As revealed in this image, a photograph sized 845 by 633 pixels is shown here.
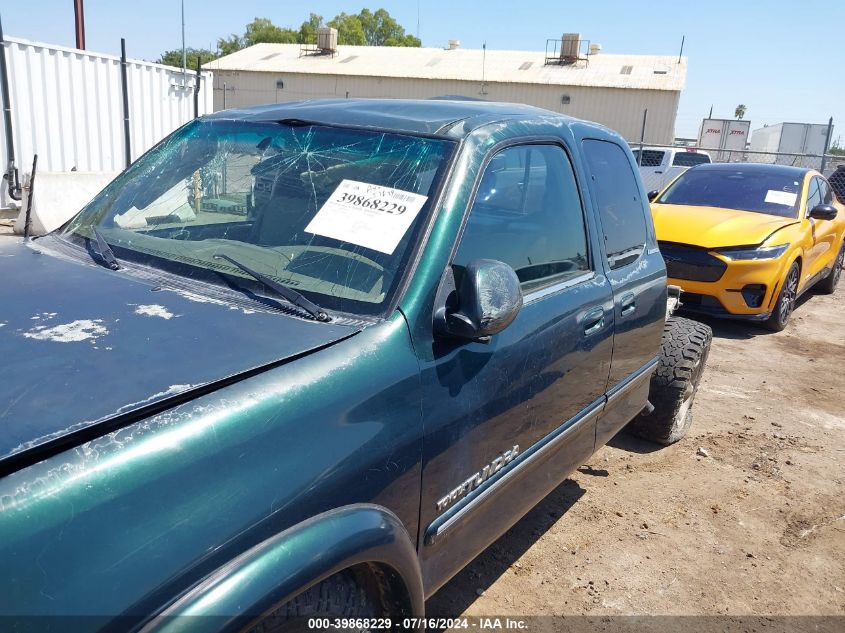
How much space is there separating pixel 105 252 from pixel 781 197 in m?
7.70

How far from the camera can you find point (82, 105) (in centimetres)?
1015

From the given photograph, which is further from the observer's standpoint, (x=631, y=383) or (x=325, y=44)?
(x=325, y=44)

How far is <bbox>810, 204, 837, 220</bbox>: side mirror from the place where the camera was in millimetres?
7586

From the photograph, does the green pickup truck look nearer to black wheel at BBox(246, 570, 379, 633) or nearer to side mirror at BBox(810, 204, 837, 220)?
black wheel at BBox(246, 570, 379, 633)

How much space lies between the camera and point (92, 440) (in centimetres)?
126

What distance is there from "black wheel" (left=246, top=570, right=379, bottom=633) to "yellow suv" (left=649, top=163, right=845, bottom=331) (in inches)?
240

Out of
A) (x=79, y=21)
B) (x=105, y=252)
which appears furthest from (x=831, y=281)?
(x=79, y=21)

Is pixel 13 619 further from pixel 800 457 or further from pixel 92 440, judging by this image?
pixel 800 457

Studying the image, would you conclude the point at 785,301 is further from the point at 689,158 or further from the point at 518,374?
the point at 689,158

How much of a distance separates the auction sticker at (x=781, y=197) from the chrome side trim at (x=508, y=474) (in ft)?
19.7

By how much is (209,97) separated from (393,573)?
1288 cm

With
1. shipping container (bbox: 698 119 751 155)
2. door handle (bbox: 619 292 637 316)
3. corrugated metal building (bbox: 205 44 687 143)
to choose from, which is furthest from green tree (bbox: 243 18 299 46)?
Answer: door handle (bbox: 619 292 637 316)

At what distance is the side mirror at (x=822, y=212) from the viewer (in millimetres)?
7586

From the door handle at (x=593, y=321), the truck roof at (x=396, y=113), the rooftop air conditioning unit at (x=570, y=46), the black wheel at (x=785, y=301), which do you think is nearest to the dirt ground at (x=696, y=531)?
the door handle at (x=593, y=321)
